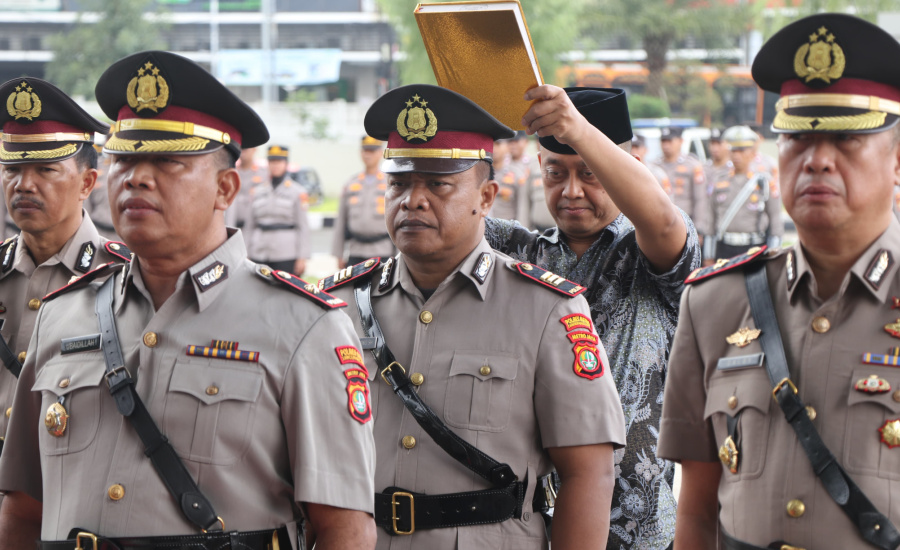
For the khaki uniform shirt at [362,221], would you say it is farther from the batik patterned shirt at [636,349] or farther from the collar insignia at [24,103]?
the batik patterned shirt at [636,349]

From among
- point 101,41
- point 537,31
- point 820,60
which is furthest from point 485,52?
point 101,41

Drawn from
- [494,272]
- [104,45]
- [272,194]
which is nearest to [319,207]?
[104,45]

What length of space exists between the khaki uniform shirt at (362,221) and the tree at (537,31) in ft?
55.6

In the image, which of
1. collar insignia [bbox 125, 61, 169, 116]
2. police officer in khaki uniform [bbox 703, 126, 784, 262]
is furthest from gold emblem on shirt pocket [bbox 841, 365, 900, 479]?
police officer in khaki uniform [bbox 703, 126, 784, 262]

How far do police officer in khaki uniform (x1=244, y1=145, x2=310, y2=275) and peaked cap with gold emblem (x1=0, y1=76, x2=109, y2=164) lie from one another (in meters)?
7.79

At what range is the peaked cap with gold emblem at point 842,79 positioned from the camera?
7.77ft

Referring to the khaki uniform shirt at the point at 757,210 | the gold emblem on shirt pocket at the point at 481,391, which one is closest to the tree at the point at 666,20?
the khaki uniform shirt at the point at 757,210

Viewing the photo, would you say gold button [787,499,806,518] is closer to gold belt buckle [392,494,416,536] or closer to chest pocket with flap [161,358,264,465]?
gold belt buckle [392,494,416,536]

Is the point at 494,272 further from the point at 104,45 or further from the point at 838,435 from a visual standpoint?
the point at 104,45

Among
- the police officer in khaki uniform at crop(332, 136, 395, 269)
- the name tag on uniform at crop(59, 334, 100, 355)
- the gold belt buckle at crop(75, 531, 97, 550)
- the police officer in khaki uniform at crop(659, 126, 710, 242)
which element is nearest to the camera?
the gold belt buckle at crop(75, 531, 97, 550)

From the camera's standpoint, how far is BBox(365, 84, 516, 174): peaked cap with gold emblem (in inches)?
124

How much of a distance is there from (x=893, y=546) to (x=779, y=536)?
0.25 meters

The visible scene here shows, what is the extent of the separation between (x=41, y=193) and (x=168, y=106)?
162cm

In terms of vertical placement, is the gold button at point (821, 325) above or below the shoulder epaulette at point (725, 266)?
below
